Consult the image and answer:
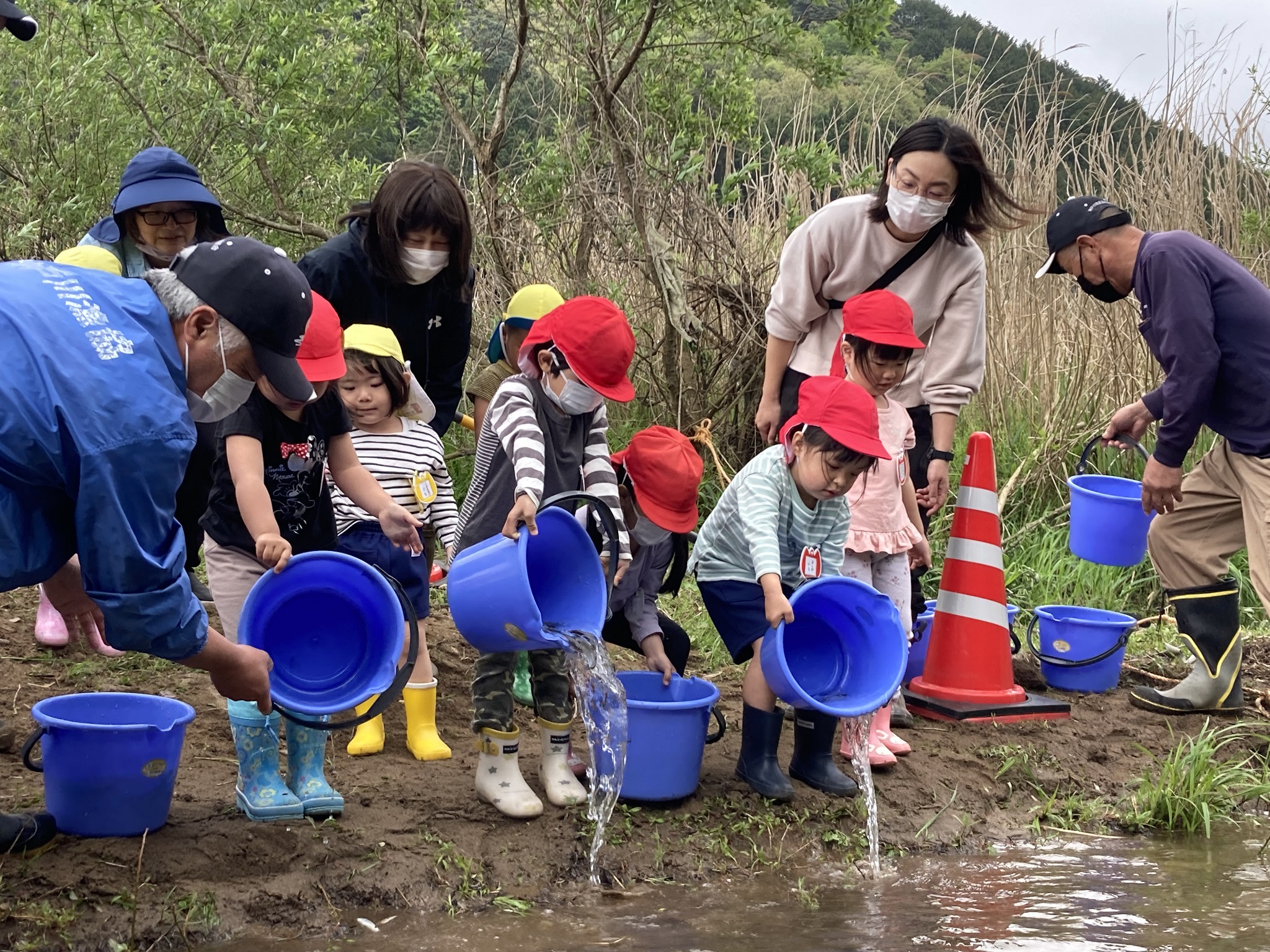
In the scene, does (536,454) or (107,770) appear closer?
(107,770)

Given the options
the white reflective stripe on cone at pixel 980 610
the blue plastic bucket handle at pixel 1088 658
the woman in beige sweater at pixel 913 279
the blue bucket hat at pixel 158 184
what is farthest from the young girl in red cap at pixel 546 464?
the blue plastic bucket handle at pixel 1088 658

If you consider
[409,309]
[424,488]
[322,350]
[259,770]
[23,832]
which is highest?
[409,309]

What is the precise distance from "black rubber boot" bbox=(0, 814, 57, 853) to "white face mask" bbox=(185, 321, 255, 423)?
114 cm

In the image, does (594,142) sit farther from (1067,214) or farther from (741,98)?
(1067,214)

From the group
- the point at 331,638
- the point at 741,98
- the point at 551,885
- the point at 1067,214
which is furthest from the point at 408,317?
the point at 741,98

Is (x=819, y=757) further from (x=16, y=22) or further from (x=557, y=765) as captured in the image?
(x=16, y=22)

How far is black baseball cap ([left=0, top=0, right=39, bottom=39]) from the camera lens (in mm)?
3266

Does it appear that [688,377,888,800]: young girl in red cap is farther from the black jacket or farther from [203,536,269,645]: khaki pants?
[203,536,269,645]: khaki pants

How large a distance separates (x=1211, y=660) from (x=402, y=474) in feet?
10.8

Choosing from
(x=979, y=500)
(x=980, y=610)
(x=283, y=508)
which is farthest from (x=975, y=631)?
(x=283, y=508)

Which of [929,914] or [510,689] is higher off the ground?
[510,689]

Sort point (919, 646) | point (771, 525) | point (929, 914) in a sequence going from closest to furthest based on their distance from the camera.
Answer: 1. point (929, 914)
2. point (771, 525)
3. point (919, 646)

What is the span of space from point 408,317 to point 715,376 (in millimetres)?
3162

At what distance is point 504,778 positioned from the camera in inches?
146
